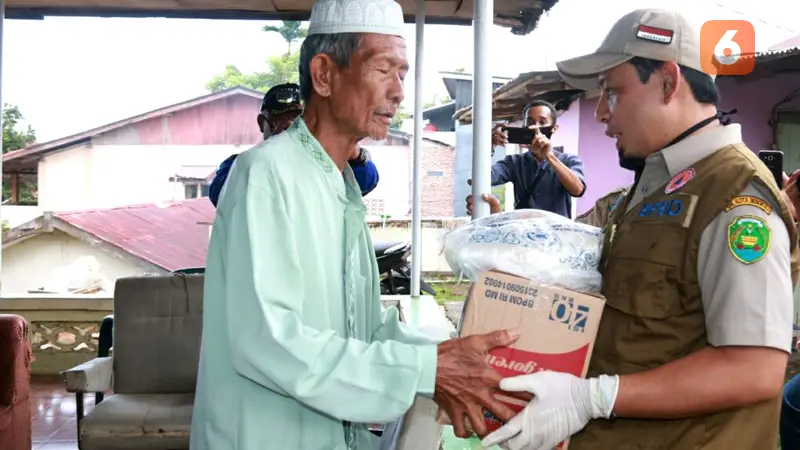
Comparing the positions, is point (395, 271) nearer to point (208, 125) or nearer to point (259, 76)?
point (208, 125)

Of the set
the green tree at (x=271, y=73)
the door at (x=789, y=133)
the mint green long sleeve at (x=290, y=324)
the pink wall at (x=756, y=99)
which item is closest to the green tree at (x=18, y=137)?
the green tree at (x=271, y=73)

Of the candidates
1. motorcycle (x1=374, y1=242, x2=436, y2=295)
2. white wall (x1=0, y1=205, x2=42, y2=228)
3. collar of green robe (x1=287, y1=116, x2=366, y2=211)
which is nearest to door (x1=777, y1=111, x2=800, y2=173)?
motorcycle (x1=374, y1=242, x2=436, y2=295)

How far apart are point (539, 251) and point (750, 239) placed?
363mm

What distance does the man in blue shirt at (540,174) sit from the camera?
11.5 feet

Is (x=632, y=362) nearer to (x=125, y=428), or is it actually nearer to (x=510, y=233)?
(x=510, y=233)

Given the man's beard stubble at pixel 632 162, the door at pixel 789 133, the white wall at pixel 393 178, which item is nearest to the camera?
the man's beard stubble at pixel 632 162

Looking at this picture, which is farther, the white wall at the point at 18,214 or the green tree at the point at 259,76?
the green tree at the point at 259,76

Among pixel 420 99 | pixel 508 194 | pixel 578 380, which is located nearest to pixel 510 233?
pixel 578 380

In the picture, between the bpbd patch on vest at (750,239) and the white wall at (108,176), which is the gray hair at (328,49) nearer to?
the bpbd patch on vest at (750,239)

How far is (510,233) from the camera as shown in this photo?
4.44ft

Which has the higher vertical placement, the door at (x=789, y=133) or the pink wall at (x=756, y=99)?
the pink wall at (x=756, y=99)


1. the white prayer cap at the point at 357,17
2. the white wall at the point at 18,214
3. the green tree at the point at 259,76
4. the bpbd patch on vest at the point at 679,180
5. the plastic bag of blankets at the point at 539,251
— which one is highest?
the green tree at the point at 259,76

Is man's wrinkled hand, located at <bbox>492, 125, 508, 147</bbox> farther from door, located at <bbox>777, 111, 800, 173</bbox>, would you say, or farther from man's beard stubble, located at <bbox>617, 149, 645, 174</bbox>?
door, located at <bbox>777, 111, 800, 173</bbox>

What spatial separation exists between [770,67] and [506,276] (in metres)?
6.09
